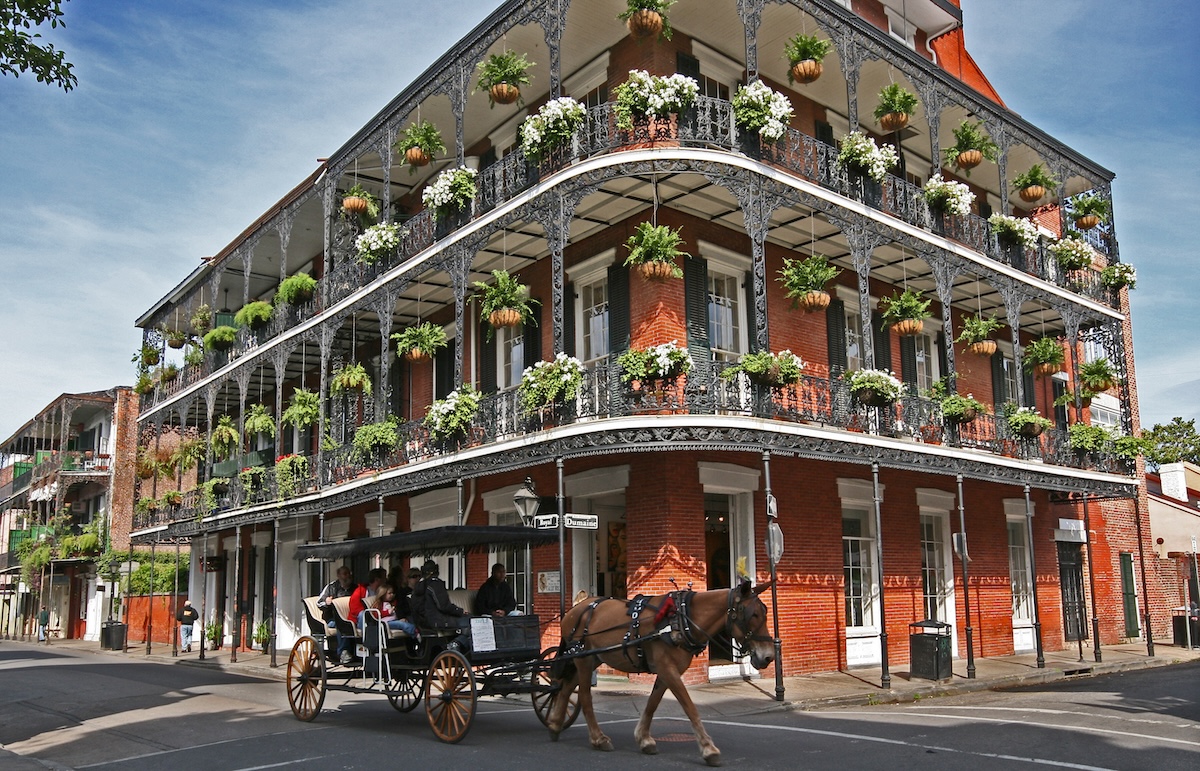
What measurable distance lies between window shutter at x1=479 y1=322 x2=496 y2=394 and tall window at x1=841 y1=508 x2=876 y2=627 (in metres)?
7.04

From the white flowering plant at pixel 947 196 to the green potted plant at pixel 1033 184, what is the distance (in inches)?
130

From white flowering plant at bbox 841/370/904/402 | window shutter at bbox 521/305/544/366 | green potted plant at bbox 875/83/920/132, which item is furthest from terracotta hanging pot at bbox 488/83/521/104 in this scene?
white flowering plant at bbox 841/370/904/402

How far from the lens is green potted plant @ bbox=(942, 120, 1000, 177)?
18.7 metres

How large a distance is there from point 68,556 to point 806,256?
1351 inches

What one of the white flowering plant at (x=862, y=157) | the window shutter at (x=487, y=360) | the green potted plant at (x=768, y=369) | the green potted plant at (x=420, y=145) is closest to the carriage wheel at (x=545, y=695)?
the green potted plant at (x=768, y=369)

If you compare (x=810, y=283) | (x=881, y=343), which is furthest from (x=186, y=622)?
(x=810, y=283)

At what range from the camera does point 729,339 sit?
17.0 m

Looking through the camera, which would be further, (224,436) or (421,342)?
(224,436)

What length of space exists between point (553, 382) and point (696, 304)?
301 cm

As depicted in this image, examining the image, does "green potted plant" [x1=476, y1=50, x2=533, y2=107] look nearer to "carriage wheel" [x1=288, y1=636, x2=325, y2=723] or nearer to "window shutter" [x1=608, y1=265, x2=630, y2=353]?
"window shutter" [x1=608, y1=265, x2=630, y2=353]

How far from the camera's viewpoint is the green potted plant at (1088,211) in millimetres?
22219

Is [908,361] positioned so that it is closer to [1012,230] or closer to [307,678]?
[1012,230]

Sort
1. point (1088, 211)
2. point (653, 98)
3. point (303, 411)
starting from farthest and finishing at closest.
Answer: point (1088, 211) → point (303, 411) → point (653, 98)

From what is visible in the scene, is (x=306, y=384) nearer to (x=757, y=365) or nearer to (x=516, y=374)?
(x=516, y=374)
